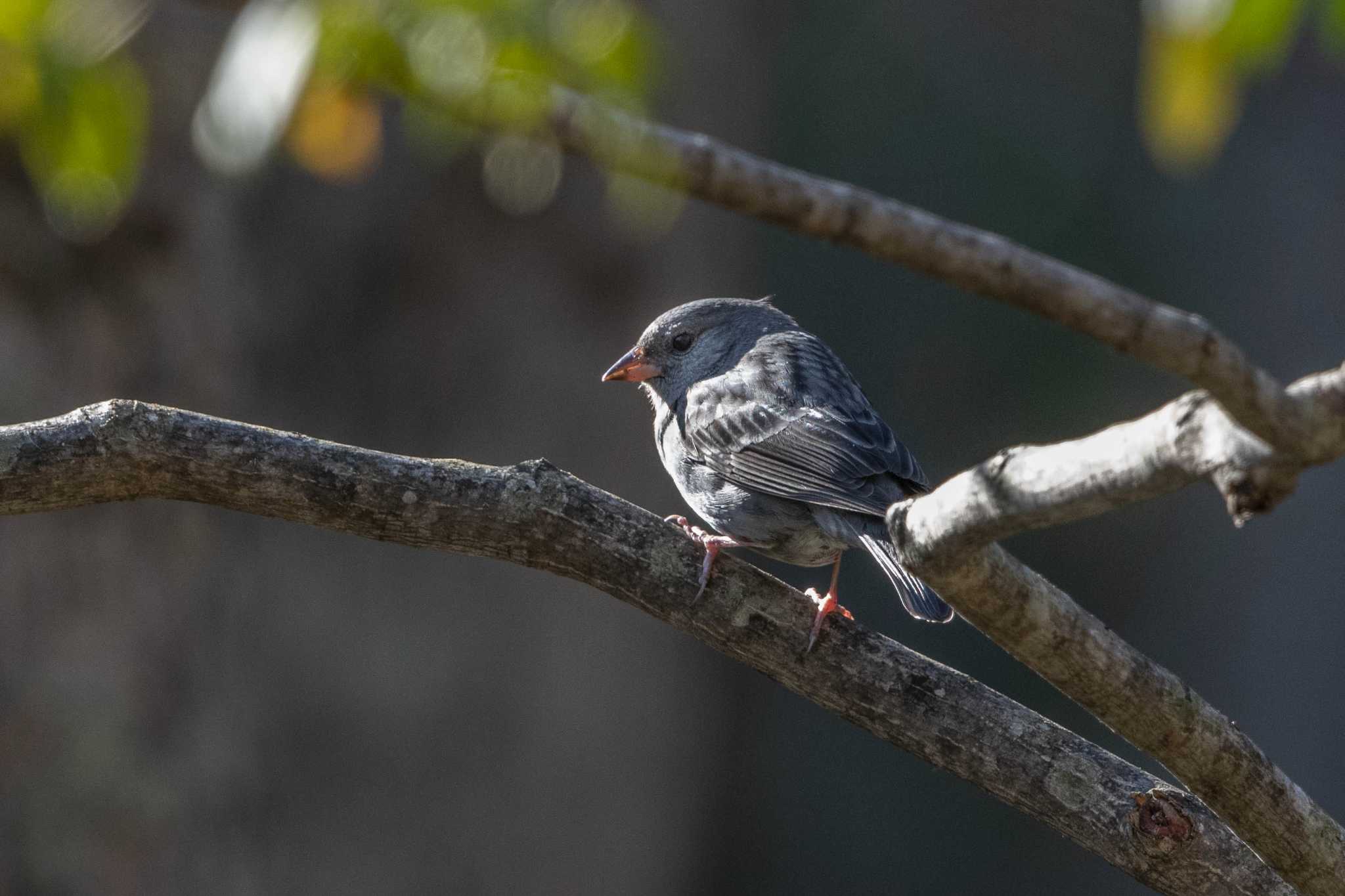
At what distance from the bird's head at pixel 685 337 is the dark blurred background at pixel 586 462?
4.20 feet

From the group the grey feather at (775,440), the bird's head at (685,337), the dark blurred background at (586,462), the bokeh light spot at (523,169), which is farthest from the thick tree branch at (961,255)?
the dark blurred background at (586,462)

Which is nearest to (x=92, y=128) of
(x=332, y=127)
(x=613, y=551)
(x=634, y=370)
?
(x=332, y=127)

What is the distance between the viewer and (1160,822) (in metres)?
2.89

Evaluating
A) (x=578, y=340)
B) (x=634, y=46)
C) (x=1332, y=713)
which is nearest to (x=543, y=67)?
(x=634, y=46)

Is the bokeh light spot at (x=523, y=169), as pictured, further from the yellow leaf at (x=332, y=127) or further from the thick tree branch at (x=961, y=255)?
the yellow leaf at (x=332, y=127)

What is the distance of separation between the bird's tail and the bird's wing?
11cm

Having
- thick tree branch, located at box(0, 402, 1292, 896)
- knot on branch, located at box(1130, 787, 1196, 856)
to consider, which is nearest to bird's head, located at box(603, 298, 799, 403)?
thick tree branch, located at box(0, 402, 1292, 896)

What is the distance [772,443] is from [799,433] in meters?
0.09

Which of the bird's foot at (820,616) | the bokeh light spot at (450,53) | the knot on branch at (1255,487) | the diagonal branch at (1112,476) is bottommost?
the knot on branch at (1255,487)

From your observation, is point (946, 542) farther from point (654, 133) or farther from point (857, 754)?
point (857, 754)

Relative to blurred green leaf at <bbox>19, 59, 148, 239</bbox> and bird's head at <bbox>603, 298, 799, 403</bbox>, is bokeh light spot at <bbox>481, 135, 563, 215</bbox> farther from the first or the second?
bird's head at <bbox>603, 298, 799, 403</bbox>

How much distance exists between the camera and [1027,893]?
941 centimetres

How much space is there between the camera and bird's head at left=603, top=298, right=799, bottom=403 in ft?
16.1

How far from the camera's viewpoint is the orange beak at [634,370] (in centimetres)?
493
